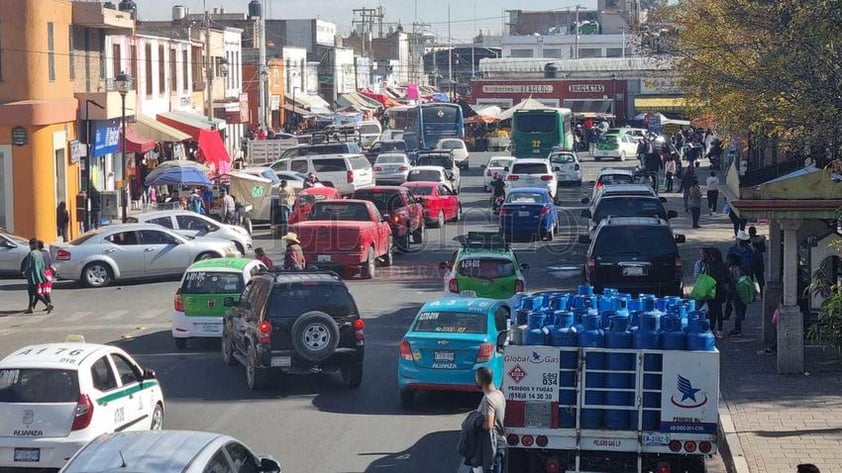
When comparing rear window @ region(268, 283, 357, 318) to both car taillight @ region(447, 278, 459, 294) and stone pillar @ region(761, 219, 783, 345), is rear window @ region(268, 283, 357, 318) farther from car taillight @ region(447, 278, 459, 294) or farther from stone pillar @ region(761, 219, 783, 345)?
stone pillar @ region(761, 219, 783, 345)

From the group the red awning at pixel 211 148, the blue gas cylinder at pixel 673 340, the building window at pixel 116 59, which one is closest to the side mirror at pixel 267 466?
the blue gas cylinder at pixel 673 340

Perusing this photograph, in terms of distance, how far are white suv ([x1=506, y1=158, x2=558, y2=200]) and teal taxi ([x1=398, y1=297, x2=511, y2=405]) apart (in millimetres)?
28427

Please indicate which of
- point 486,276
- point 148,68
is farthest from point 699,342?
point 148,68

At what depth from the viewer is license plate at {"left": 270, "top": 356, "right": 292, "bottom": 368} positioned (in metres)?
18.2

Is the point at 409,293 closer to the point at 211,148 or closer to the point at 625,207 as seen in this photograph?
the point at 625,207

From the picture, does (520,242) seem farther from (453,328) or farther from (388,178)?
(453,328)

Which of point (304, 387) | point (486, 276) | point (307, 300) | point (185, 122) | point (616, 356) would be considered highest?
point (185, 122)

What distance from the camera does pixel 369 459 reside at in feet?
49.0

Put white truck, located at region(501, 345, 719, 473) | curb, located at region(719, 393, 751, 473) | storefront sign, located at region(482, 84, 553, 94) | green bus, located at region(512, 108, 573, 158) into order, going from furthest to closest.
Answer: storefront sign, located at region(482, 84, 553, 94) → green bus, located at region(512, 108, 573, 158) → curb, located at region(719, 393, 751, 473) → white truck, located at region(501, 345, 719, 473)

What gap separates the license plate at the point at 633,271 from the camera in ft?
76.0

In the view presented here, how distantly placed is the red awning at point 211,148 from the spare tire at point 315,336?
102 ft

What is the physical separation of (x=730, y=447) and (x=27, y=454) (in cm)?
760

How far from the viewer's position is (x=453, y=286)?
2353 cm

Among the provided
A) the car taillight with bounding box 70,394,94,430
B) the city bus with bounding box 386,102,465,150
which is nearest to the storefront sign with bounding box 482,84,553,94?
the city bus with bounding box 386,102,465,150
